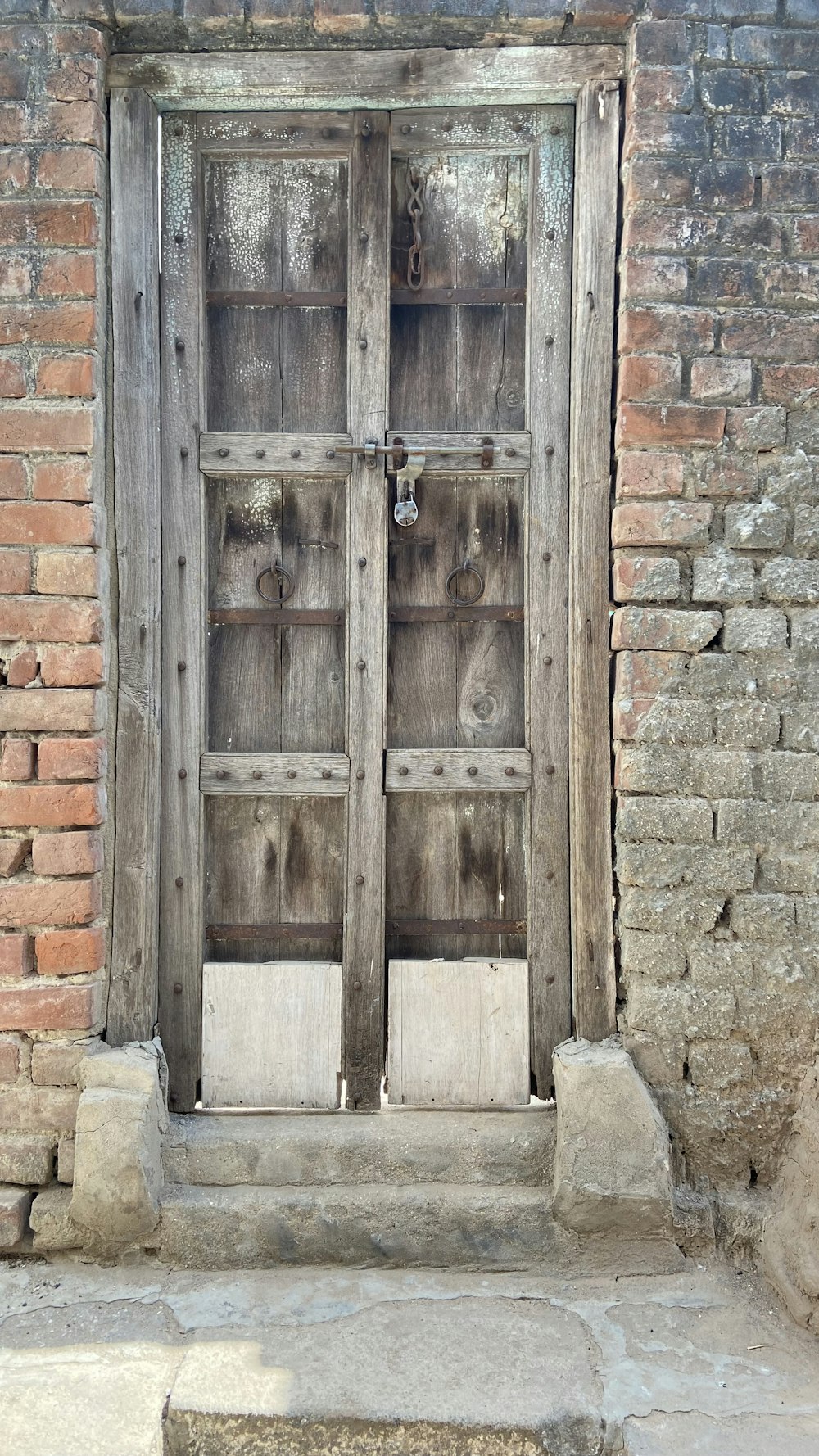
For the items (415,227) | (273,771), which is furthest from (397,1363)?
(415,227)

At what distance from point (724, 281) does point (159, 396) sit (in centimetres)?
140

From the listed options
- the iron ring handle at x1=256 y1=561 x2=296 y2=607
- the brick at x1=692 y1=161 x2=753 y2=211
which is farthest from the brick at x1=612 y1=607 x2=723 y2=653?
the brick at x1=692 y1=161 x2=753 y2=211

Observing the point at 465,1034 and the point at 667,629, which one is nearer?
the point at 667,629

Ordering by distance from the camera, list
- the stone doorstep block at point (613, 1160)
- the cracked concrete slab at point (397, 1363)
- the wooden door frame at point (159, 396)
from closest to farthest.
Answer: the cracked concrete slab at point (397, 1363) < the stone doorstep block at point (613, 1160) < the wooden door frame at point (159, 396)

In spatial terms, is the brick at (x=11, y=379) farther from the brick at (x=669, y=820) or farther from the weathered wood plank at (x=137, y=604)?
the brick at (x=669, y=820)

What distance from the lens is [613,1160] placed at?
2322mm

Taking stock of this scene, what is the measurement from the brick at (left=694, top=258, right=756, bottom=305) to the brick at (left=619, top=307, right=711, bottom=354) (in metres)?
0.05

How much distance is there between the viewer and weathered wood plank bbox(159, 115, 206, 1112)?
2514mm

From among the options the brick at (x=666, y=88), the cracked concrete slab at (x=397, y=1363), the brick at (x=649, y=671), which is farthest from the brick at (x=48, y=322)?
the cracked concrete slab at (x=397, y=1363)

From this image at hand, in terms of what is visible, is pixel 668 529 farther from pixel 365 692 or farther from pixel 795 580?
pixel 365 692

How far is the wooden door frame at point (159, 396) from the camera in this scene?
2.41 m

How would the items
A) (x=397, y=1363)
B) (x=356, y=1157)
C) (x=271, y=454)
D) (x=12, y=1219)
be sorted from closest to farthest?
(x=397, y=1363), (x=12, y=1219), (x=356, y=1157), (x=271, y=454)

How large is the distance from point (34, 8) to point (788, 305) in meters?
1.91

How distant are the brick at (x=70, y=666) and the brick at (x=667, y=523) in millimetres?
1304
